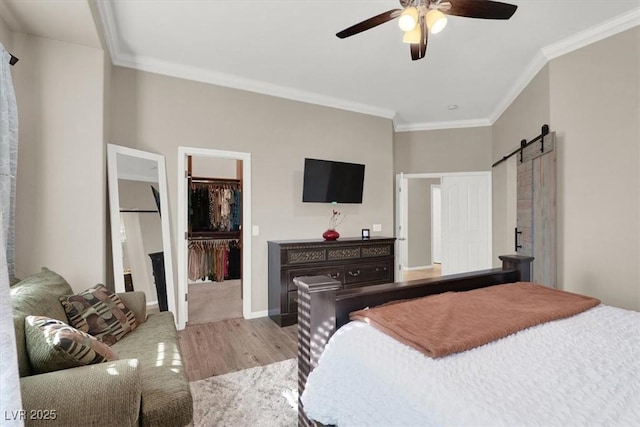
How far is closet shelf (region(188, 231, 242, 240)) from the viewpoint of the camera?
5.45m

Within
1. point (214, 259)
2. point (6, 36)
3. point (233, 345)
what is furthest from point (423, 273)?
point (6, 36)

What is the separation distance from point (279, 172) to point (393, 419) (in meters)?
3.37

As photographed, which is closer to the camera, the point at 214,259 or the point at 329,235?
the point at 329,235

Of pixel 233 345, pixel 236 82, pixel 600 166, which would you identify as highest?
pixel 236 82

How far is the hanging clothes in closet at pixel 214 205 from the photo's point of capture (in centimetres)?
552

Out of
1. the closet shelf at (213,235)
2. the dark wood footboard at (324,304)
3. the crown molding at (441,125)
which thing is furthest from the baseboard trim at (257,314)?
the crown molding at (441,125)

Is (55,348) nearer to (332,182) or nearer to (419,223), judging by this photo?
(332,182)

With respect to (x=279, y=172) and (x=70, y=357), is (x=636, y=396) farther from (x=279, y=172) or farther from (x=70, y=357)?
(x=279, y=172)

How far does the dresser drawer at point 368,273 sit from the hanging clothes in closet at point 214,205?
2589 mm

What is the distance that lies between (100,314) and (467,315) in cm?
223

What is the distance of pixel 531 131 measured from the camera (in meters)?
3.68

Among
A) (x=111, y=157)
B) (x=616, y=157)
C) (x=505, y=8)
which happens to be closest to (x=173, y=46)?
(x=111, y=157)

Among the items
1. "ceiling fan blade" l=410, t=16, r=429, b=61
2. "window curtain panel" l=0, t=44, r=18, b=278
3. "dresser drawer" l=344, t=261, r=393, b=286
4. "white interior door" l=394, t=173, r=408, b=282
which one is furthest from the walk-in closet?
"ceiling fan blade" l=410, t=16, r=429, b=61

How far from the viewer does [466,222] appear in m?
5.27
